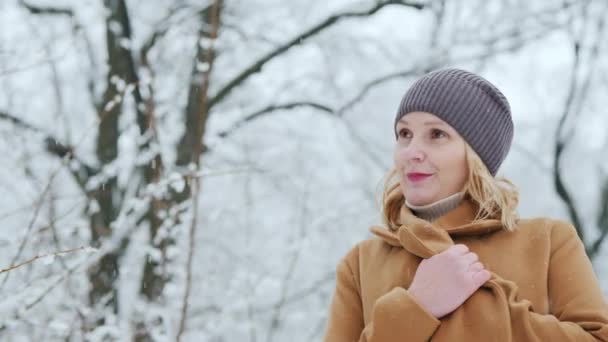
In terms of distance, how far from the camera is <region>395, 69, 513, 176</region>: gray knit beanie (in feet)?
4.81

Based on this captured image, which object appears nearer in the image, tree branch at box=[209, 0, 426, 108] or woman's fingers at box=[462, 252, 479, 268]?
woman's fingers at box=[462, 252, 479, 268]

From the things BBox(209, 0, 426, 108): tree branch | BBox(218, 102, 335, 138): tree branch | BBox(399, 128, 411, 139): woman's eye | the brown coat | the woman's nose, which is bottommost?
BBox(218, 102, 335, 138): tree branch

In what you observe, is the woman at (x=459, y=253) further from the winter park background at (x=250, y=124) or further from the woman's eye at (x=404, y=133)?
the winter park background at (x=250, y=124)

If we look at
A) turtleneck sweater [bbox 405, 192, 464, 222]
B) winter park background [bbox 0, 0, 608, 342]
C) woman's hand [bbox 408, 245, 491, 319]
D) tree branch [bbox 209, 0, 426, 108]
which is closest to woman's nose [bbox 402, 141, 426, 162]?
turtleneck sweater [bbox 405, 192, 464, 222]

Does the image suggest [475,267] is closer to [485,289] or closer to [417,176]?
[485,289]

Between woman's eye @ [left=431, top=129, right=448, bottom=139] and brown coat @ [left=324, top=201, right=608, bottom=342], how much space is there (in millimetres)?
164

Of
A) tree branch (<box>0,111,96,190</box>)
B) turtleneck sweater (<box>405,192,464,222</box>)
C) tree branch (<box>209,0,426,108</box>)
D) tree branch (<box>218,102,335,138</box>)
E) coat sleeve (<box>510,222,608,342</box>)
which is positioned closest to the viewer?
coat sleeve (<box>510,222,608,342</box>)

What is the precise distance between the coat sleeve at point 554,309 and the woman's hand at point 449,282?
0.02 m

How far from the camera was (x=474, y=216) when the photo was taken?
4.77 feet

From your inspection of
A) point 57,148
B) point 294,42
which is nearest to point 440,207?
point 57,148

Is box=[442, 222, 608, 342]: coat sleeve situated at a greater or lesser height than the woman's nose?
lesser

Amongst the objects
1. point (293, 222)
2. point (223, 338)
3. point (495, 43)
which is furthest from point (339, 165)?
point (223, 338)

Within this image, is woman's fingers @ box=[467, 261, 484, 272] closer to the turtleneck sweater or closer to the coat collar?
the coat collar

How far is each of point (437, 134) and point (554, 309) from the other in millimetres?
461
